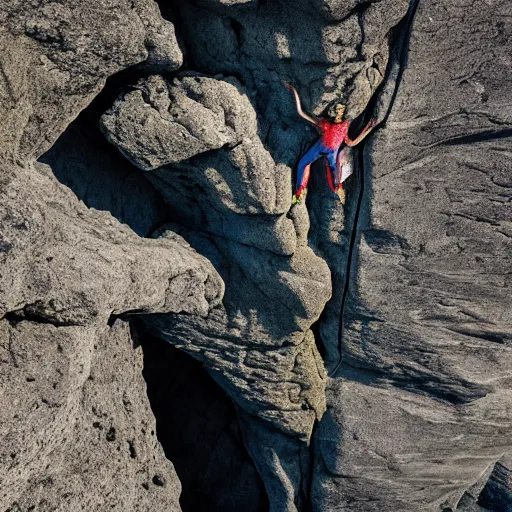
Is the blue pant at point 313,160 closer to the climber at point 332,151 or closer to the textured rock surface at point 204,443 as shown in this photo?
the climber at point 332,151

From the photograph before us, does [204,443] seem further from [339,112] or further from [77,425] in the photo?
[339,112]

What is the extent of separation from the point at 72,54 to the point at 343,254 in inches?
73.9

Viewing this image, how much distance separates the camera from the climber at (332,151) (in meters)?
3.20

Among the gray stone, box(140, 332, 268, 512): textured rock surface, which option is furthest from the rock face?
box(140, 332, 268, 512): textured rock surface

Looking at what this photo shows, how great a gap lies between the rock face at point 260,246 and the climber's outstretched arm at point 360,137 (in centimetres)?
7

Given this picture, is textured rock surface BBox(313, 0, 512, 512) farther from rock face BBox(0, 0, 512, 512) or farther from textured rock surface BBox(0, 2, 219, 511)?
textured rock surface BBox(0, 2, 219, 511)

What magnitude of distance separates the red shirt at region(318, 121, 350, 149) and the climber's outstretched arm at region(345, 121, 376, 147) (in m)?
0.03

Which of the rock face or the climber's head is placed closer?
the rock face

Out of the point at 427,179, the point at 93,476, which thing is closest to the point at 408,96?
the point at 427,179

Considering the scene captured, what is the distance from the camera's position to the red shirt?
3.21 meters

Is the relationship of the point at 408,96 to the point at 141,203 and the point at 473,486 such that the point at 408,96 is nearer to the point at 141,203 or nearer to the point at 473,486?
the point at 141,203

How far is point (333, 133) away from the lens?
3225 millimetres

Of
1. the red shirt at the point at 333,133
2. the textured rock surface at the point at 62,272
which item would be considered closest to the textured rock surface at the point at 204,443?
the textured rock surface at the point at 62,272

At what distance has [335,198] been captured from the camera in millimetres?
3502
